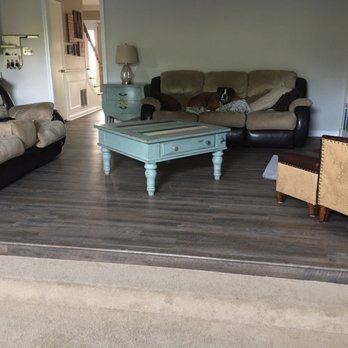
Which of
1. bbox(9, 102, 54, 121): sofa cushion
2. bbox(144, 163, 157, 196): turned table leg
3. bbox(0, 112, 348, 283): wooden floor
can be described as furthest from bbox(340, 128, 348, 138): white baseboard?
bbox(9, 102, 54, 121): sofa cushion

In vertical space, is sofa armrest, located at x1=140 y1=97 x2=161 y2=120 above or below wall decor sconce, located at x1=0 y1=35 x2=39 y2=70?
below

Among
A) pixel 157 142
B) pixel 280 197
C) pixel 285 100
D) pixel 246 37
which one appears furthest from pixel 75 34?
pixel 280 197

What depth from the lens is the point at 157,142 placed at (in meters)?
3.12

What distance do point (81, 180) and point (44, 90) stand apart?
11.9ft

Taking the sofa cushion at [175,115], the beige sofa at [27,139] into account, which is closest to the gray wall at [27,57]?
the beige sofa at [27,139]

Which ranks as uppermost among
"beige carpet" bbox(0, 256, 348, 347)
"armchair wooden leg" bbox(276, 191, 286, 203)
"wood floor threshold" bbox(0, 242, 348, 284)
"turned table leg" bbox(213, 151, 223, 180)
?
"turned table leg" bbox(213, 151, 223, 180)

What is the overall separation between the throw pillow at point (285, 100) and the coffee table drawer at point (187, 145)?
2047mm

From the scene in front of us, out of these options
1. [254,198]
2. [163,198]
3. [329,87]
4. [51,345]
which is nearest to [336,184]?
[254,198]

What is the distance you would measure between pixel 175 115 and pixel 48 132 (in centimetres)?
168

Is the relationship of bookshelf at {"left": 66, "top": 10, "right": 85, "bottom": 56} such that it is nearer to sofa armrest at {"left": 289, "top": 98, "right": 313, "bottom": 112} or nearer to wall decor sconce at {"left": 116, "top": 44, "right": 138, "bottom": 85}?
wall decor sconce at {"left": 116, "top": 44, "right": 138, "bottom": 85}

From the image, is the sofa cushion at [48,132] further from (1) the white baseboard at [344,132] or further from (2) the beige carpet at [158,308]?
(1) the white baseboard at [344,132]

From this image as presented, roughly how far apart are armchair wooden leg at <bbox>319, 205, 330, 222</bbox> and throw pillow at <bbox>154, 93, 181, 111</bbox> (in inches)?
119

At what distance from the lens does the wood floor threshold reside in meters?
2.17

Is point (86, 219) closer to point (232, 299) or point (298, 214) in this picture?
point (232, 299)
